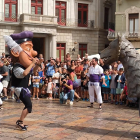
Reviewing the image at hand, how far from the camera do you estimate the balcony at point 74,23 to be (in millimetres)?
26891

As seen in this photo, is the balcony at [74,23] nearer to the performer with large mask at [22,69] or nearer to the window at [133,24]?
the window at [133,24]

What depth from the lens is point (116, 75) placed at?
38.8 feet

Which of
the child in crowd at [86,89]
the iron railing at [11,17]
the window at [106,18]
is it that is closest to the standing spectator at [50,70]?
the child in crowd at [86,89]

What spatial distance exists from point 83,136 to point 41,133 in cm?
94

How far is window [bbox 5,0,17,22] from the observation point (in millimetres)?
24641

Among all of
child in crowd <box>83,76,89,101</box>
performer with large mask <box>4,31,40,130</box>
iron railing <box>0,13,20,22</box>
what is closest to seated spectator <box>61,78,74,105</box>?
child in crowd <box>83,76,89,101</box>

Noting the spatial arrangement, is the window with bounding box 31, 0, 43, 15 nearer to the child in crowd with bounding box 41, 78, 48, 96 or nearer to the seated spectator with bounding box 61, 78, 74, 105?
the child in crowd with bounding box 41, 78, 48, 96

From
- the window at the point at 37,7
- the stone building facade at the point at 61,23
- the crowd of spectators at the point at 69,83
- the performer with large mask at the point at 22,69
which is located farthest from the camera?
the window at the point at 37,7

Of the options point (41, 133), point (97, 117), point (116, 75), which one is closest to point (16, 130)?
point (41, 133)

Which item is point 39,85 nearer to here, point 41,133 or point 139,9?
point 41,133

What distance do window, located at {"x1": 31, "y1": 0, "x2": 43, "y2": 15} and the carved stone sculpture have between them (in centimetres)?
2038

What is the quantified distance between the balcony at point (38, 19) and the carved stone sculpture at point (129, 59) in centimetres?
1866

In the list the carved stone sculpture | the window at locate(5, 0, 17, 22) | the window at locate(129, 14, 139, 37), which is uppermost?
the window at locate(5, 0, 17, 22)

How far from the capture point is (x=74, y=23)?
89.5ft
